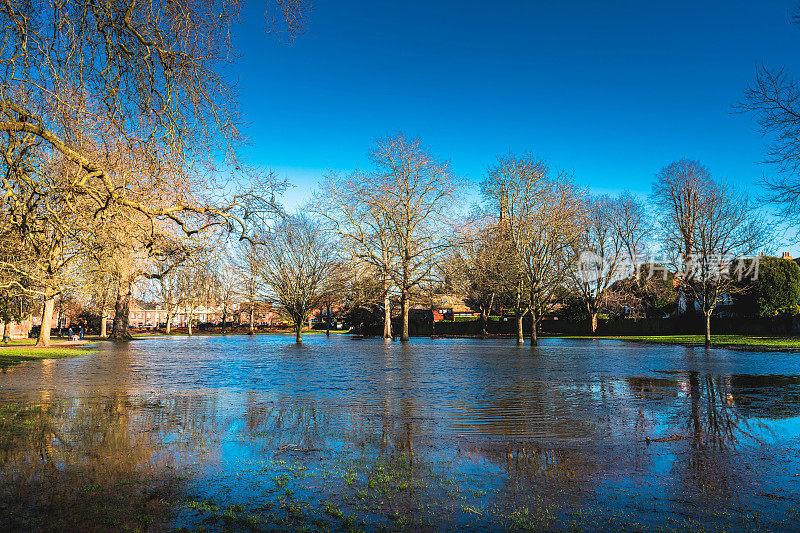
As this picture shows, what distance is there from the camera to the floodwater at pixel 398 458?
3.63 meters

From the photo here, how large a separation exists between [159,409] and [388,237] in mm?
27103

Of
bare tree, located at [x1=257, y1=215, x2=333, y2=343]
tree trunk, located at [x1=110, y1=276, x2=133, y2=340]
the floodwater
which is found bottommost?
the floodwater

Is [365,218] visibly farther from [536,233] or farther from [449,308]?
[449,308]

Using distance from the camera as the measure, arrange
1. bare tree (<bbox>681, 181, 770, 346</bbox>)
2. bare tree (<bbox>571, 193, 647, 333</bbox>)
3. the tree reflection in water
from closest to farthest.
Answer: the tree reflection in water, bare tree (<bbox>681, 181, 770, 346</bbox>), bare tree (<bbox>571, 193, 647, 333</bbox>)

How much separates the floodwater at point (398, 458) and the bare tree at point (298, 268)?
74.3 ft

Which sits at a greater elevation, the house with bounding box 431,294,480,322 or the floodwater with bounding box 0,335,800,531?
the house with bounding box 431,294,480,322

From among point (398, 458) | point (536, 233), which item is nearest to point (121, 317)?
point (536, 233)

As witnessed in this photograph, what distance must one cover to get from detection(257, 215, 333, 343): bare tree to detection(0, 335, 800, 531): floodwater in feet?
74.3

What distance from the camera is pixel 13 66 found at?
6.88 m

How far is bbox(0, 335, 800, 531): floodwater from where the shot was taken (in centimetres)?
363

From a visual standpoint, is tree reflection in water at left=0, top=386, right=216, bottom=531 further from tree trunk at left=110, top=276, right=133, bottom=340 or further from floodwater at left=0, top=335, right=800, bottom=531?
tree trunk at left=110, top=276, right=133, bottom=340

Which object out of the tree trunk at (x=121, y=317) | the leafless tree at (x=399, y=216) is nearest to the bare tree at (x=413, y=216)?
the leafless tree at (x=399, y=216)

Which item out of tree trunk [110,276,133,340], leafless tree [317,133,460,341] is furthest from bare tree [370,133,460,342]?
tree trunk [110,276,133,340]

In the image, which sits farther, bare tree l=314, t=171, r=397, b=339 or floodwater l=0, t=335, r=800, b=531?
bare tree l=314, t=171, r=397, b=339
